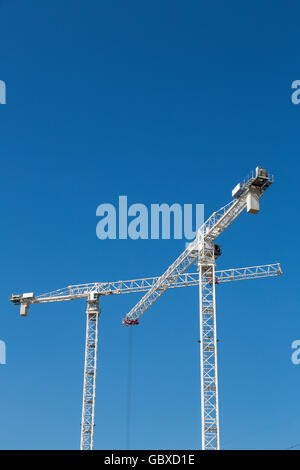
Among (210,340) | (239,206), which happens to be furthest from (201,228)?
(210,340)

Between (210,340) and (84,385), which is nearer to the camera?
(210,340)

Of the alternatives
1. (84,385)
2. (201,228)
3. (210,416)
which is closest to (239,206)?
(201,228)

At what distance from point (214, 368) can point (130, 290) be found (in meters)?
35.6

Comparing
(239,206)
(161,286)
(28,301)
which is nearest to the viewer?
(239,206)

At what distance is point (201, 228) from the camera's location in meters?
88.5

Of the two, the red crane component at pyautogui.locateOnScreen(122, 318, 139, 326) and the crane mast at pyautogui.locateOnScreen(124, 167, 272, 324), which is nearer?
the crane mast at pyautogui.locateOnScreen(124, 167, 272, 324)

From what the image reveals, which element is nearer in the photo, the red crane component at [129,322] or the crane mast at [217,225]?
the crane mast at [217,225]
